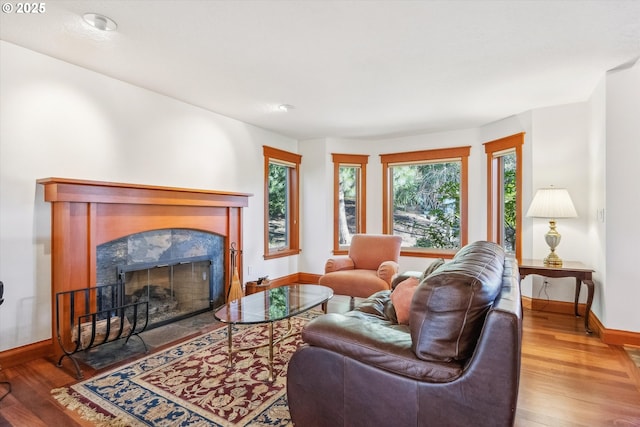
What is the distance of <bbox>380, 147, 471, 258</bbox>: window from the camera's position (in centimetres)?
489

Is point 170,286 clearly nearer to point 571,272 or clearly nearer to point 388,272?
point 388,272

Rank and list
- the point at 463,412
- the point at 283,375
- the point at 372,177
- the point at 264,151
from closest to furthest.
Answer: the point at 463,412 < the point at 283,375 < the point at 264,151 < the point at 372,177

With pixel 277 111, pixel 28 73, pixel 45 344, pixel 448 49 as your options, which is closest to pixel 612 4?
pixel 448 49

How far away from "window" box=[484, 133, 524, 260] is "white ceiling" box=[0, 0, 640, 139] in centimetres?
67

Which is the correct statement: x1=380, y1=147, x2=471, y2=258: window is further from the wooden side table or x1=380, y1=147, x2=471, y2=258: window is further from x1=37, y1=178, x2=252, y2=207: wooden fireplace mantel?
x1=37, y1=178, x2=252, y2=207: wooden fireplace mantel

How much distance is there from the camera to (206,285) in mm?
3830

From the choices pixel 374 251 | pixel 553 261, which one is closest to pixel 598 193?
pixel 553 261

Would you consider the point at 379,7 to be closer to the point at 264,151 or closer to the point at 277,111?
the point at 277,111

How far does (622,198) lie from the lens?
9.32 feet

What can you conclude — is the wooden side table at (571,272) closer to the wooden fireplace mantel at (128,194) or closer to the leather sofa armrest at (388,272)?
the leather sofa armrest at (388,272)

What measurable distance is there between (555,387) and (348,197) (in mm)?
3779

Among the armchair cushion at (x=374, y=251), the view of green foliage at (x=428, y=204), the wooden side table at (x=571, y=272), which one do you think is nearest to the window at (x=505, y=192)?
the view of green foliage at (x=428, y=204)

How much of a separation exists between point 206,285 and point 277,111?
2.21 metres

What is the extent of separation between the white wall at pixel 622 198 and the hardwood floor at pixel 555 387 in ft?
1.23
